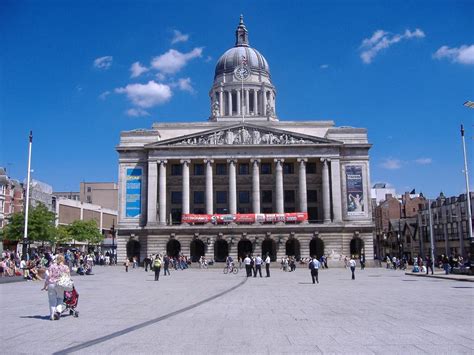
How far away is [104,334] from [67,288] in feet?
11.8

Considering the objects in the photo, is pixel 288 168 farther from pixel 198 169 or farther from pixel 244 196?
pixel 198 169

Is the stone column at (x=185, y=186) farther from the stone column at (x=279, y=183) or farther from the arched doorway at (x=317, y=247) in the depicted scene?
the arched doorway at (x=317, y=247)

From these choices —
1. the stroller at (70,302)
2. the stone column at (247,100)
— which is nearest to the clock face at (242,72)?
the stone column at (247,100)

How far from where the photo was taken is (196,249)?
80.2m

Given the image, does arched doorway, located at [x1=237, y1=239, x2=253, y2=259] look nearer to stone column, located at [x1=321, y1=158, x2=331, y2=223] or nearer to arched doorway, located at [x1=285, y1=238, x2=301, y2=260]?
arched doorway, located at [x1=285, y1=238, x2=301, y2=260]

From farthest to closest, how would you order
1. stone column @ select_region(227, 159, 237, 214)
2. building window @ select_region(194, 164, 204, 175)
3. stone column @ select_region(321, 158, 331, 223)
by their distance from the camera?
building window @ select_region(194, 164, 204, 175) < stone column @ select_region(227, 159, 237, 214) < stone column @ select_region(321, 158, 331, 223)

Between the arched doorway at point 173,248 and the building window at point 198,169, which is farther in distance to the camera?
the building window at point 198,169

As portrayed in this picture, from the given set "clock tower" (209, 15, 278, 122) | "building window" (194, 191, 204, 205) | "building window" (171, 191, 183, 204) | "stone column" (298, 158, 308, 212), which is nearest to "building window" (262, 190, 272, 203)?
"stone column" (298, 158, 308, 212)

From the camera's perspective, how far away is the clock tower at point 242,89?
10400cm

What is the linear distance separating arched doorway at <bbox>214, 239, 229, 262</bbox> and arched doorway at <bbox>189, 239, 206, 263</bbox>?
6.96 ft

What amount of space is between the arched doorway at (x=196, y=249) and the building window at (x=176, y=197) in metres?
7.76

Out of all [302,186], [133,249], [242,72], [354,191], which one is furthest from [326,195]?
[242,72]

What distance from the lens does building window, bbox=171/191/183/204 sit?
3275 inches

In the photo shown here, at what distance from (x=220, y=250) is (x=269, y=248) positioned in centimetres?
744
